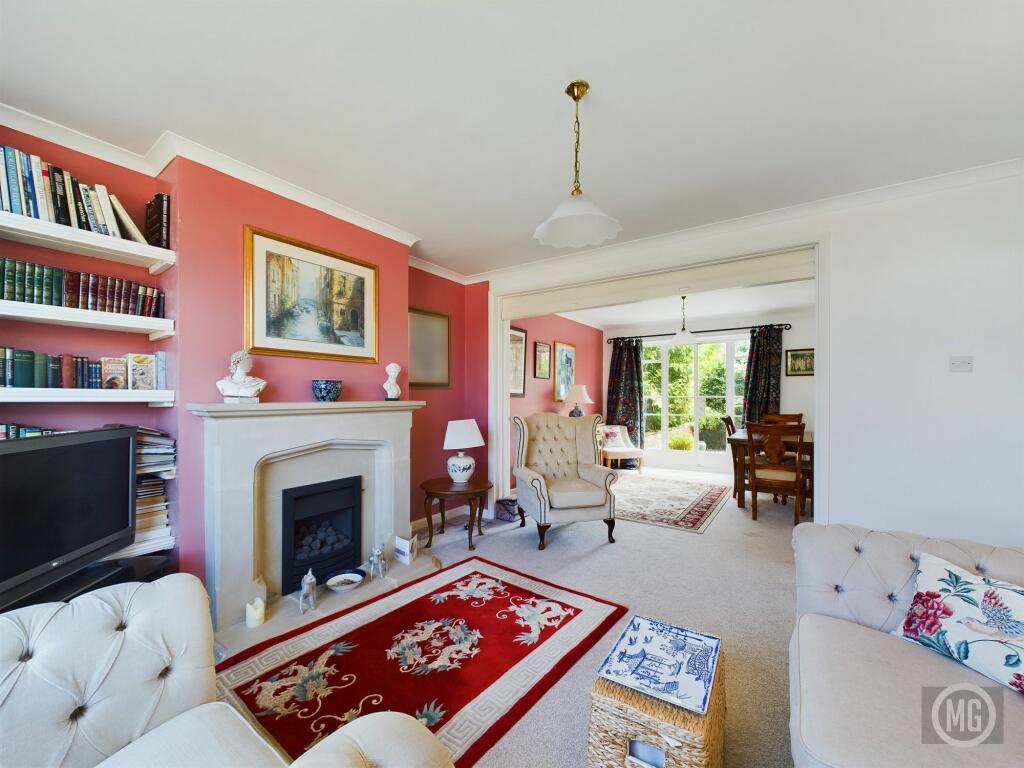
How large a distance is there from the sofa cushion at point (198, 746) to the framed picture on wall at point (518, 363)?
14.1 feet

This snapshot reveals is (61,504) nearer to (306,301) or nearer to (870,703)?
(306,301)

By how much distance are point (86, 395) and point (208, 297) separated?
0.69 metres

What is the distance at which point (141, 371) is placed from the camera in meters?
2.13

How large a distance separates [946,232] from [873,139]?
0.91 metres

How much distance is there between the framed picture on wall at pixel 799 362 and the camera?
5992 millimetres

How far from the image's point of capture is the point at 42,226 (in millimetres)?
1727

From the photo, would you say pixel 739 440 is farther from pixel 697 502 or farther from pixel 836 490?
pixel 836 490

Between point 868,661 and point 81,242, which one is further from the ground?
point 81,242

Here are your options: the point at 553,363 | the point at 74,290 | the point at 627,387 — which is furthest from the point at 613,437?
the point at 74,290

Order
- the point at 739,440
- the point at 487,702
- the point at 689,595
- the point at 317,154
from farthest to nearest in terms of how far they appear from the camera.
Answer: the point at 739,440
the point at 689,595
the point at 317,154
the point at 487,702

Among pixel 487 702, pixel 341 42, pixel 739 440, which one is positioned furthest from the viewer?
pixel 739 440

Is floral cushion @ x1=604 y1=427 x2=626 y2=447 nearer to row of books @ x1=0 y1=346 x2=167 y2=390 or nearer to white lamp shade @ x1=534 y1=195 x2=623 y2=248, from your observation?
white lamp shade @ x1=534 y1=195 x2=623 y2=248

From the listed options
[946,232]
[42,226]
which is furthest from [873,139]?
[42,226]

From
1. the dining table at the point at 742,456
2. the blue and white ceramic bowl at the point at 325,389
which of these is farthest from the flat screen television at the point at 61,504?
the dining table at the point at 742,456
